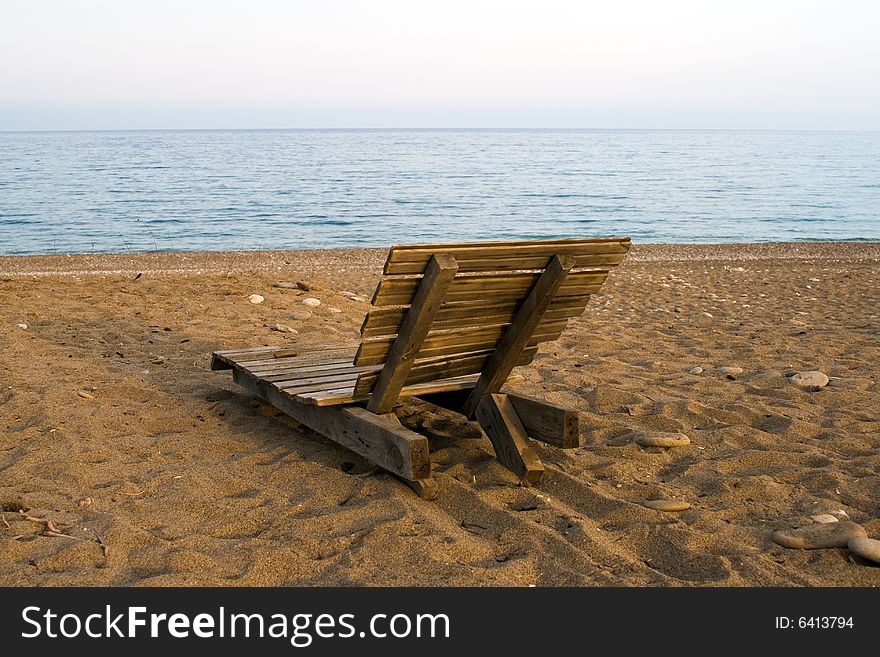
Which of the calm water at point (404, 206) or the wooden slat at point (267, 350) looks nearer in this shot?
the wooden slat at point (267, 350)

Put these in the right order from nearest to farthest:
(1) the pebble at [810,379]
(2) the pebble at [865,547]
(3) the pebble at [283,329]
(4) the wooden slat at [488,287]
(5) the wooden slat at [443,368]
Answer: (2) the pebble at [865,547] < (4) the wooden slat at [488,287] < (5) the wooden slat at [443,368] < (1) the pebble at [810,379] < (3) the pebble at [283,329]

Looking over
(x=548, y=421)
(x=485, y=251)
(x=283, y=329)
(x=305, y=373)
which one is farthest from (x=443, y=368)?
(x=283, y=329)

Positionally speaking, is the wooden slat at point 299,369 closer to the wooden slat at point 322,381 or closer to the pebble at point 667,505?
the wooden slat at point 322,381

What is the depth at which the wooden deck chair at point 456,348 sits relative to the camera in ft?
12.2

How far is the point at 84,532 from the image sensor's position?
3.57 m

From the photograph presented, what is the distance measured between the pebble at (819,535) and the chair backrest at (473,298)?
153 cm

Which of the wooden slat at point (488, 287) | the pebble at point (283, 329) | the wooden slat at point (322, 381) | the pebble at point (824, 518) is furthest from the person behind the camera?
the pebble at point (283, 329)

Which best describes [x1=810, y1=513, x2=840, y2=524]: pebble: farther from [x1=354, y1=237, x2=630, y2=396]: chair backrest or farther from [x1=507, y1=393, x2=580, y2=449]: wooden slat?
[x1=354, y1=237, x2=630, y2=396]: chair backrest

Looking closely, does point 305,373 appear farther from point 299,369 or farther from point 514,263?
point 514,263

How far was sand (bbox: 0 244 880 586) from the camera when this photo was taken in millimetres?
3375

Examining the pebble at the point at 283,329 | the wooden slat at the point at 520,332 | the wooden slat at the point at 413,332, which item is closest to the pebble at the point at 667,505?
the wooden slat at the point at 520,332

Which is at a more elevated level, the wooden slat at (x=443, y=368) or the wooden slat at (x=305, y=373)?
the wooden slat at (x=443, y=368)

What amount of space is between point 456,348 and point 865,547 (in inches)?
81.7

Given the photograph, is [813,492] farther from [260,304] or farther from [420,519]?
[260,304]
